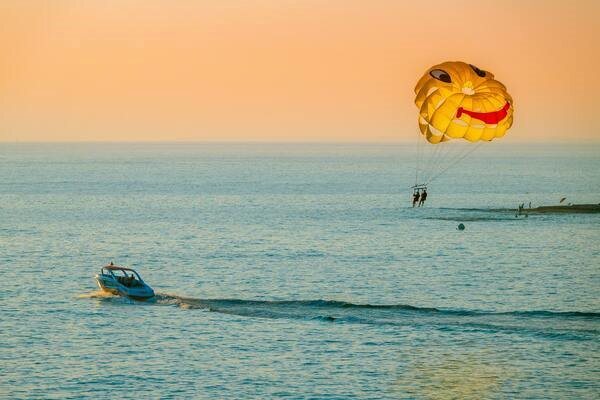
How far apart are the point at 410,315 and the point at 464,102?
2363 cm

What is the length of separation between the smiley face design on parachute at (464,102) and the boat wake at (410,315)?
2016 centimetres

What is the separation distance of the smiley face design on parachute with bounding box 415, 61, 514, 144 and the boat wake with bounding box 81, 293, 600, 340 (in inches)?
794

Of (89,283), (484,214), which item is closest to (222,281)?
(89,283)

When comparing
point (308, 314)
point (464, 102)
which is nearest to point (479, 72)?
point (464, 102)

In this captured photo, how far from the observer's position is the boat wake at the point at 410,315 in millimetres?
68312

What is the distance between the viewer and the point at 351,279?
91125 millimetres

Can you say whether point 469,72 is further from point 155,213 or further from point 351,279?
point 155,213

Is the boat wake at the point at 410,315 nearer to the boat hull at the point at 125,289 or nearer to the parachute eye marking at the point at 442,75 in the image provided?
the boat hull at the point at 125,289

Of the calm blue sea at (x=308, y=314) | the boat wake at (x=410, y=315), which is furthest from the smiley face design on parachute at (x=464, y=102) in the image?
the boat wake at (x=410, y=315)

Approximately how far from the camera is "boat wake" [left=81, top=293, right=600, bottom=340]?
6831cm

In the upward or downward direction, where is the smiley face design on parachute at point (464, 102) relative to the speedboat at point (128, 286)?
upward

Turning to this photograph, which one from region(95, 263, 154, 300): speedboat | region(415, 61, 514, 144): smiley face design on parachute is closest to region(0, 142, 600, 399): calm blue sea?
region(95, 263, 154, 300): speedboat

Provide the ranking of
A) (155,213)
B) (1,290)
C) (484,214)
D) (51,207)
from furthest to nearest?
(51,207) → (155,213) → (484,214) → (1,290)

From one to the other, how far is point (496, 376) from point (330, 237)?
6940 centimetres
